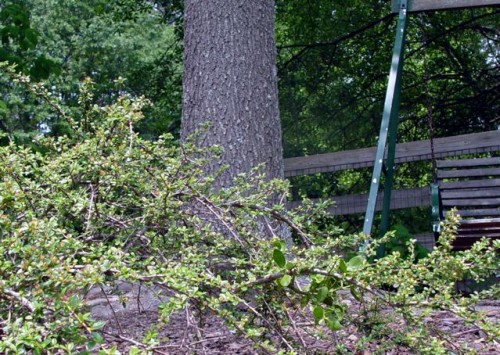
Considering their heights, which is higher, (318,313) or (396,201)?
(318,313)

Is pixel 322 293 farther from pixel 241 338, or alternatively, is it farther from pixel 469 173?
pixel 469 173

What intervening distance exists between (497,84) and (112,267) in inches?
286

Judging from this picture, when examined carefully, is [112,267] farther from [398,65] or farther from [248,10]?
[398,65]

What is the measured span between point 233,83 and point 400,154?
3.21 metres

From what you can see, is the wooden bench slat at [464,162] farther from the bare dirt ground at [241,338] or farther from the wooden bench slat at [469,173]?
the bare dirt ground at [241,338]

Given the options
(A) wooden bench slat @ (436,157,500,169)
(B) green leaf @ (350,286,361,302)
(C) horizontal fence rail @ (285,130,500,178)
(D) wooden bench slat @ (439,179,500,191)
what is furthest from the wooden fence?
(B) green leaf @ (350,286,361,302)

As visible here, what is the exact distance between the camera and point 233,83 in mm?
3967

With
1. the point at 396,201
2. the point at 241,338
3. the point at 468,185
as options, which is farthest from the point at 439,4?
the point at 241,338

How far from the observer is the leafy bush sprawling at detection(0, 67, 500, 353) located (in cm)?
177

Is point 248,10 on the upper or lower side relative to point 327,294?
upper

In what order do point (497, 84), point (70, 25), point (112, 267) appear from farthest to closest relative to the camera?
1. point (70, 25)
2. point (497, 84)
3. point (112, 267)

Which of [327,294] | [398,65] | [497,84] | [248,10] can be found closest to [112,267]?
[327,294]

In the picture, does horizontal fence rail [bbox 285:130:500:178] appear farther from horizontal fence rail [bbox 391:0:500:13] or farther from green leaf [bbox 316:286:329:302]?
green leaf [bbox 316:286:329:302]

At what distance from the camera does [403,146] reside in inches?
268
